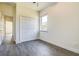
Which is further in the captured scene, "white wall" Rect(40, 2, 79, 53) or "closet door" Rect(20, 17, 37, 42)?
"closet door" Rect(20, 17, 37, 42)

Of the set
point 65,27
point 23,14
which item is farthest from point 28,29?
point 65,27

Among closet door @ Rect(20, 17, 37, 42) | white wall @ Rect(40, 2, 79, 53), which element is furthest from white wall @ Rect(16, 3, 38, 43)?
white wall @ Rect(40, 2, 79, 53)

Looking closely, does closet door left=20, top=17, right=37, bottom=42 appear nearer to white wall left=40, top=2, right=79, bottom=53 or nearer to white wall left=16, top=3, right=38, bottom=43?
white wall left=16, top=3, right=38, bottom=43

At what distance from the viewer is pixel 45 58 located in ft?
3.45

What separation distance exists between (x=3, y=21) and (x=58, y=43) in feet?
3.72

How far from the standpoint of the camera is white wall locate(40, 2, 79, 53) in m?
1.40

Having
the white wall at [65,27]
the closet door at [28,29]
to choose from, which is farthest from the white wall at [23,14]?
the white wall at [65,27]

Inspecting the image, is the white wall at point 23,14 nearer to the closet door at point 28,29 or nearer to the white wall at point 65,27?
the closet door at point 28,29

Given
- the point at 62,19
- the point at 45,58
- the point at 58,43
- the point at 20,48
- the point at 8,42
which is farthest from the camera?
the point at 62,19

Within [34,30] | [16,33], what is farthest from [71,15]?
[16,33]

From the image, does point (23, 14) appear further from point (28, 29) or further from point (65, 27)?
point (65, 27)

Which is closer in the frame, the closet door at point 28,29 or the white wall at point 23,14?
the white wall at point 23,14

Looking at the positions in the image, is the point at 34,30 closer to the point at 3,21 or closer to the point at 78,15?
the point at 3,21

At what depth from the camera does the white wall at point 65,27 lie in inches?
55.2
